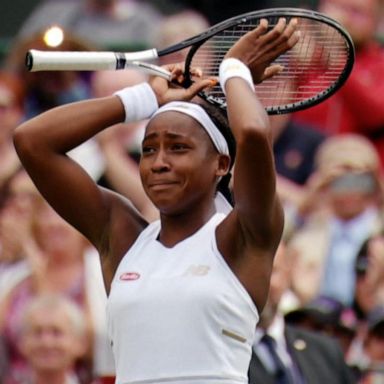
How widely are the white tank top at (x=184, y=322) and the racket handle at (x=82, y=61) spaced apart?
659 millimetres

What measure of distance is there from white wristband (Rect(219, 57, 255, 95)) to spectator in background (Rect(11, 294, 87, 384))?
3161mm

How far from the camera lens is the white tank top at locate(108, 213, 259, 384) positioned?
554 centimetres

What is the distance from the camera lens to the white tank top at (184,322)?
554 cm

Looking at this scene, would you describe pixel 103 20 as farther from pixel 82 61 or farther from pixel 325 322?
pixel 82 61

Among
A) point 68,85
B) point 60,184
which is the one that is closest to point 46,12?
point 68,85

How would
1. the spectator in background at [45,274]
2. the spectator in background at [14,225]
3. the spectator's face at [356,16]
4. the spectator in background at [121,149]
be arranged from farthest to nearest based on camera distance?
1. the spectator's face at [356,16]
2. the spectator in background at [121,149]
3. the spectator in background at [14,225]
4. the spectator in background at [45,274]

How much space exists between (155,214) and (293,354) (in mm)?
2138

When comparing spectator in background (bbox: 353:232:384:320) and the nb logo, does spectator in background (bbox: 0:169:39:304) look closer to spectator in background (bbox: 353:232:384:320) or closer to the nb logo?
spectator in background (bbox: 353:232:384:320)

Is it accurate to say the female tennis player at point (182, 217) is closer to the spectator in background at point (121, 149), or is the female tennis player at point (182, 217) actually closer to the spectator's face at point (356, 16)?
the spectator in background at point (121, 149)

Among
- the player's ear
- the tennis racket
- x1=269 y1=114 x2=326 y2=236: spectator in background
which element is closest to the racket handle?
the tennis racket

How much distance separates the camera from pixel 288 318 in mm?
8883

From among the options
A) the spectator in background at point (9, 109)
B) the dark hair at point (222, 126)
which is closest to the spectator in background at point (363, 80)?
the spectator in background at point (9, 109)

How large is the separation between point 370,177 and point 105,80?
179 centimetres

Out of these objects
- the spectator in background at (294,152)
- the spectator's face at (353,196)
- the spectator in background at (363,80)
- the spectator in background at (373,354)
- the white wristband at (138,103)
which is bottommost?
the spectator in background at (373,354)
